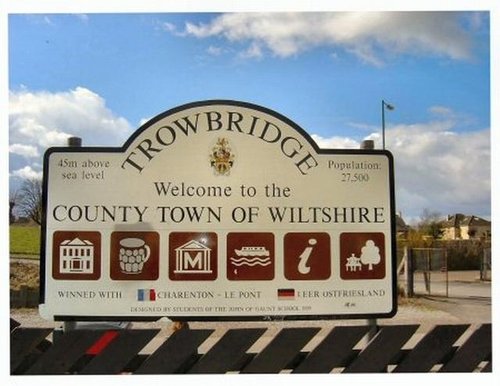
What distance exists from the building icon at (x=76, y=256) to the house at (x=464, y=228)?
12.6 m

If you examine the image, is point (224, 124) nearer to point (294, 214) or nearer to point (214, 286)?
point (294, 214)

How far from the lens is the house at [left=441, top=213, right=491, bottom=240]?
15.4 metres

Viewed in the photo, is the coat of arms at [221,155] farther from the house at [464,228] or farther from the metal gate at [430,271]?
the house at [464,228]

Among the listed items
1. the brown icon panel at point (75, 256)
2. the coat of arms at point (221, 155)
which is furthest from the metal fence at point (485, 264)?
the brown icon panel at point (75, 256)

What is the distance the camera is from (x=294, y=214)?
3.72 meters

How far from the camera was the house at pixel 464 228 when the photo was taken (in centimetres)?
1539

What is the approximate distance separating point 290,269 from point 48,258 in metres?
1.90

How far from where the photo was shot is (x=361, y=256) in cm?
373

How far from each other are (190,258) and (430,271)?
38.5ft

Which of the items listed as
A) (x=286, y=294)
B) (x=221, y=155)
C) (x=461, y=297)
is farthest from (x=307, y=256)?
(x=461, y=297)

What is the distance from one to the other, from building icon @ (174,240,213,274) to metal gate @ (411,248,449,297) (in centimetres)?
1001

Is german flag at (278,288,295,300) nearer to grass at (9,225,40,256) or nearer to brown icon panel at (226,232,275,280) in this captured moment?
brown icon panel at (226,232,275,280)

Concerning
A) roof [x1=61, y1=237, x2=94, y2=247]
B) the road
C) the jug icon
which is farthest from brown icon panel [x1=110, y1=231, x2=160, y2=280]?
the road

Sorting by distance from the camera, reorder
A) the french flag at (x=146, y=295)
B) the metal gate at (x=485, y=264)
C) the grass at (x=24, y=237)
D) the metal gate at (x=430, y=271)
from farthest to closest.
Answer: the metal gate at (x=485, y=264), the metal gate at (x=430, y=271), the grass at (x=24, y=237), the french flag at (x=146, y=295)
